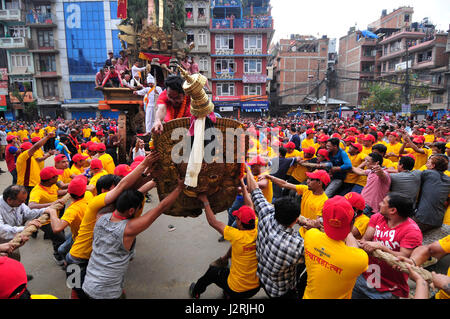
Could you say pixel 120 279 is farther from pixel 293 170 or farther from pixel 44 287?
pixel 293 170

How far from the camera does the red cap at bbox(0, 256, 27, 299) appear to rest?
1.67 metres

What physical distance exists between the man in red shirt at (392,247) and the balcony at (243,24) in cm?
3409

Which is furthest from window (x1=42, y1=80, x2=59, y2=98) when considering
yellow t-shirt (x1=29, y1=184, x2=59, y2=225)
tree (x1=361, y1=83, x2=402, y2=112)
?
tree (x1=361, y1=83, x2=402, y2=112)

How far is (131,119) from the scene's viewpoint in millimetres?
9664

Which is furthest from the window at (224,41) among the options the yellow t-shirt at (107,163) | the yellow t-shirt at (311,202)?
the yellow t-shirt at (311,202)

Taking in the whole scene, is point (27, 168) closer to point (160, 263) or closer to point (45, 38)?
point (160, 263)

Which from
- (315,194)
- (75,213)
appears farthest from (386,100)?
(75,213)

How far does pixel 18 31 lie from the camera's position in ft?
107

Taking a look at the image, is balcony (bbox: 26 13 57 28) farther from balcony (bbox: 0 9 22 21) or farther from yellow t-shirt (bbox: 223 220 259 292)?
yellow t-shirt (bbox: 223 220 259 292)

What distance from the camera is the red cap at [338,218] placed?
7.19 ft

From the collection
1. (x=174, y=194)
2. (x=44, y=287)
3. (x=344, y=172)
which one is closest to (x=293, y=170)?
(x=344, y=172)

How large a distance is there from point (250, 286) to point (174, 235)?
309 cm

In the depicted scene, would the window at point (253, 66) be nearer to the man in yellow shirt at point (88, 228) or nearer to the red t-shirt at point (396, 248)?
the man in yellow shirt at point (88, 228)

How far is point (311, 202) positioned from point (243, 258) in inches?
65.7
